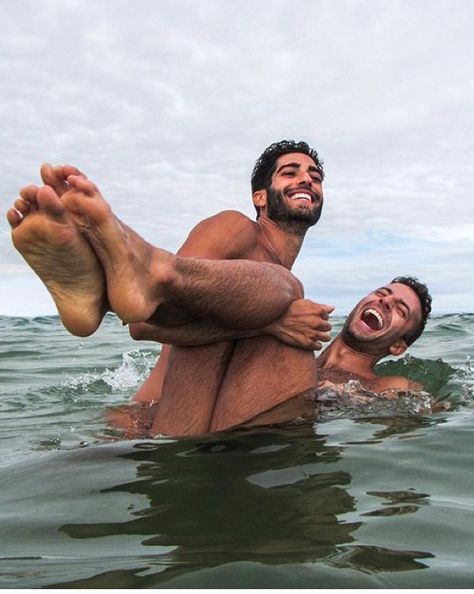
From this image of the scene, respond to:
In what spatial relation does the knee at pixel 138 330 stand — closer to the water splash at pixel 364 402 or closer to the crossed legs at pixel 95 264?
the crossed legs at pixel 95 264

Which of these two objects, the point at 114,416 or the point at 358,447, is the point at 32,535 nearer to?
the point at 358,447

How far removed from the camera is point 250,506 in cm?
255

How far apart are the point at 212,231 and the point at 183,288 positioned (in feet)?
3.04

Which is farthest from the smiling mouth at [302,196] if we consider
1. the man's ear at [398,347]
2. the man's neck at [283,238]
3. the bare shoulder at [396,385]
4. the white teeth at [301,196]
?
the man's ear at [398,347]

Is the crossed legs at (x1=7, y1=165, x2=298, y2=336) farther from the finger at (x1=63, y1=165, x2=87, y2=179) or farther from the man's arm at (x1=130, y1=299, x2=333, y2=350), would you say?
the man's arm at (x1=130, y1=299, x2=333, y2=350)

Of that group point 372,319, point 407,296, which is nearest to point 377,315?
point 372,319

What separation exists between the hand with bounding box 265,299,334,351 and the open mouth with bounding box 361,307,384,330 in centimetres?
275

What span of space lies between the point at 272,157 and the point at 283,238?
2.11 feet

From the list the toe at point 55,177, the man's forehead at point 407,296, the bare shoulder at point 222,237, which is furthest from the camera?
the man's forehead at point 407,296

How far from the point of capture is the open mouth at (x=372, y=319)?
648 cm

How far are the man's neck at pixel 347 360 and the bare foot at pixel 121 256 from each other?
3.71m

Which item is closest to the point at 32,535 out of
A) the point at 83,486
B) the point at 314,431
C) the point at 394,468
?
the point at 83,486

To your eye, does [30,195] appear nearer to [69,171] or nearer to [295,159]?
[69,171]

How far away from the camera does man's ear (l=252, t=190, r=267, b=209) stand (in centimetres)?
477
